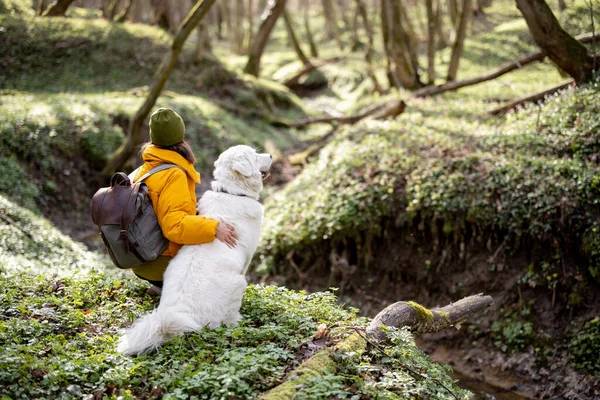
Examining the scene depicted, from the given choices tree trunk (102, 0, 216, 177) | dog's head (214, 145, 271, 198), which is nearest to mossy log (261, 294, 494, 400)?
dog's head (214, 145, 271, 198)

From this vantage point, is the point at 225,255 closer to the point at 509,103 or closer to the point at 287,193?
the point at 287,193

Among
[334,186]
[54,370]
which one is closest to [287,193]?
[334,186]

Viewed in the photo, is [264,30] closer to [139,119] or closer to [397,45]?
[397,45]

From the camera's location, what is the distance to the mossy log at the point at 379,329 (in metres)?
4.16

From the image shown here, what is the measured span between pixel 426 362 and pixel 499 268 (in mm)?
4441

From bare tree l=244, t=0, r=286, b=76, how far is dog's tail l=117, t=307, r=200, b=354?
19.1m

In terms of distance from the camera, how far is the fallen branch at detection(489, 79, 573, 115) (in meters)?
11.8

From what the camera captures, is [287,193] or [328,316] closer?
[328,316]

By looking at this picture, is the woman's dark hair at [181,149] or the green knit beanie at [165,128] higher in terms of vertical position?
Result: the green knit beanie at [165,128]

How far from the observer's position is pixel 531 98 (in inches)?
486

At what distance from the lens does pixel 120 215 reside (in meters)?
5.22

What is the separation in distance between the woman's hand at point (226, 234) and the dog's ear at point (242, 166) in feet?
2.01

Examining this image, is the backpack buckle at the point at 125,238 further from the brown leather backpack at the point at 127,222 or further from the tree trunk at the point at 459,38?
the tree trunk at the point at 459,38

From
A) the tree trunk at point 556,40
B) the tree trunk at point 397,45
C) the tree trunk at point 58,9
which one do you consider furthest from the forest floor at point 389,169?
the tree trunk at point 58,9
